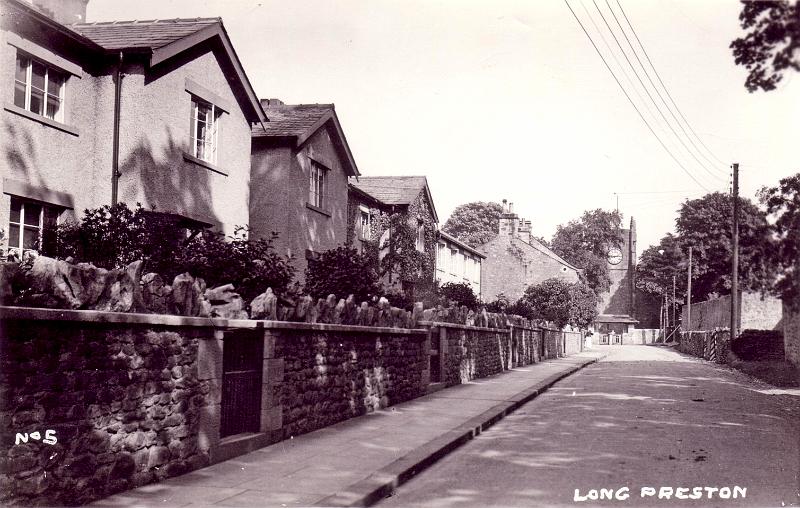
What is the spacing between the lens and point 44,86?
13.4 m

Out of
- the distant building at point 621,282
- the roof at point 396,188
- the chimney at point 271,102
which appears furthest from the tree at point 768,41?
the distant building at point 621,282

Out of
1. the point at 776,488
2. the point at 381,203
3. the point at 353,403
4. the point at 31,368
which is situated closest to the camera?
the point at 31,368

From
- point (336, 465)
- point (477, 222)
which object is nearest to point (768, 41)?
point (336, 465)

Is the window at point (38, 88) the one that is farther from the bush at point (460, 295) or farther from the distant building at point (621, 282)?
Answer: the distant building at point (621, 282)

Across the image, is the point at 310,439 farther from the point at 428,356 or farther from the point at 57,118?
the point at 57,118

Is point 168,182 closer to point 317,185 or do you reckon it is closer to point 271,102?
point 317,185

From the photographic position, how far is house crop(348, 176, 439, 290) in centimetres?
2755

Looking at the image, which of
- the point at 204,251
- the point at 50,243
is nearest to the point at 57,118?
the point at 50,243

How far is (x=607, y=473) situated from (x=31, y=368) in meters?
5.28

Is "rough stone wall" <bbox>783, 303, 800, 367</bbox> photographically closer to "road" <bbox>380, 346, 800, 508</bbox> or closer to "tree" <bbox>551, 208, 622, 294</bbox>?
"road" <bbox>380, 346, 800, 508</bbox>

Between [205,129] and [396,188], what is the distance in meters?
16.7

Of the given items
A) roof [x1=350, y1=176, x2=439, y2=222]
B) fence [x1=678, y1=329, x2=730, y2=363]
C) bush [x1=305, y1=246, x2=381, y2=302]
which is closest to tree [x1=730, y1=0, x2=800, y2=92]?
bush [x1=305, y1=246, x2=381, y2=302]

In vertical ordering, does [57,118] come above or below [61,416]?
above

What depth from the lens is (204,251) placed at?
33.9ft
